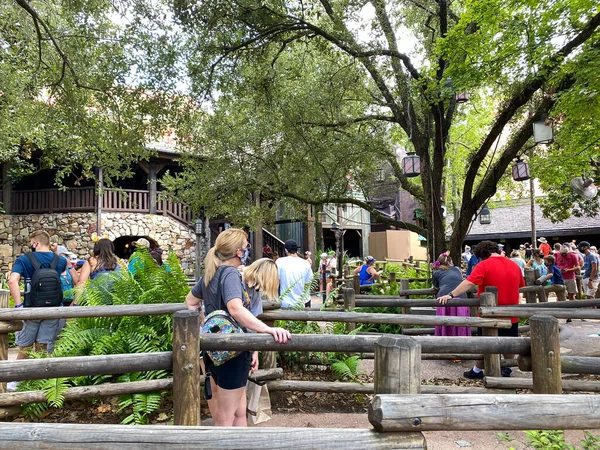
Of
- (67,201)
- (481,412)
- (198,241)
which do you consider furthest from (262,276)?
(67,201)

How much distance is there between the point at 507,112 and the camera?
8883 millimetres

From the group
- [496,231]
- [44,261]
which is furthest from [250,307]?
[496,231]

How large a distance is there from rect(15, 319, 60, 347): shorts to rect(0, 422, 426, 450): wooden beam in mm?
3654

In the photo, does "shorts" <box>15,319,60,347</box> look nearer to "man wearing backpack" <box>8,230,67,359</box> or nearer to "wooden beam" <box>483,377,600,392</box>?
"man wearing backpack" <box>8,230,67,359</box>

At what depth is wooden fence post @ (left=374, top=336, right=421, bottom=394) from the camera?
6.48 ft

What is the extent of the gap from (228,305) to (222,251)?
0.37 m

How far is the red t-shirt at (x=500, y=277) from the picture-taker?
5.77m

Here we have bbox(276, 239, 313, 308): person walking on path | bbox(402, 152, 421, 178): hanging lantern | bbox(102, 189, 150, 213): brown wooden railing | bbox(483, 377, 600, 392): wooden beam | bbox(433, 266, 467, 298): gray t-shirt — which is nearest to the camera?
bbox(483, 377, 600, 392): wooden beam

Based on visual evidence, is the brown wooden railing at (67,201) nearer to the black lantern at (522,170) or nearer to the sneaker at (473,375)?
the black lantern at (522,170)

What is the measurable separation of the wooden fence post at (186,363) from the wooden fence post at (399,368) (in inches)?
51.9

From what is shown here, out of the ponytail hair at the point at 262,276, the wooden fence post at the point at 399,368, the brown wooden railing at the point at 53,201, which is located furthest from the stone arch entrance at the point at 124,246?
the wooden fence post at the point at 399,368

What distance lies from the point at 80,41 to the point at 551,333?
8.91m

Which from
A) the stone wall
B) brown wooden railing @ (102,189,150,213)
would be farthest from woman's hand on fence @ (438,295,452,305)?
brown wooden railing @ (102,189,150,213)

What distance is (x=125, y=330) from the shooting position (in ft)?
15.4
